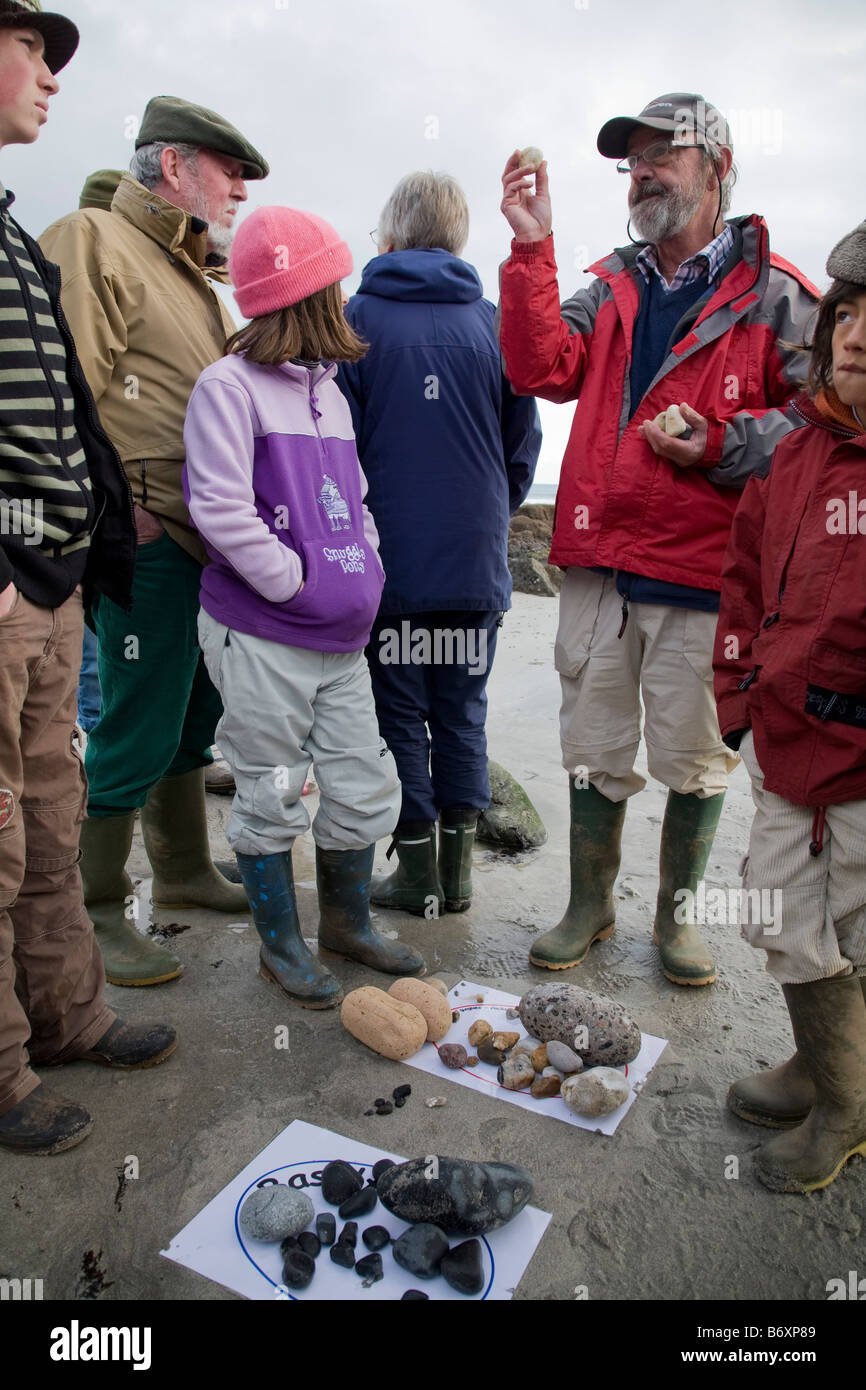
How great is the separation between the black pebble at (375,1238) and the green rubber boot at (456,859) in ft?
4.82

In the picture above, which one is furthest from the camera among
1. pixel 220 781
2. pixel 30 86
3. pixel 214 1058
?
pixel 220 781

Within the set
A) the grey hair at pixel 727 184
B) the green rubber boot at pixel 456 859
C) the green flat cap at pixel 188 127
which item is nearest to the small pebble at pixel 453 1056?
the green rubber boot at pixel 456 859

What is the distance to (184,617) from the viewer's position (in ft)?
8.78

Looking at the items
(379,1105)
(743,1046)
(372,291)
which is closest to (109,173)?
(372,291)

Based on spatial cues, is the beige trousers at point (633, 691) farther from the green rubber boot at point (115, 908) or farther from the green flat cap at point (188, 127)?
the green flat cap at point (188, 127)

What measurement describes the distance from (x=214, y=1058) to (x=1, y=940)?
0.69m

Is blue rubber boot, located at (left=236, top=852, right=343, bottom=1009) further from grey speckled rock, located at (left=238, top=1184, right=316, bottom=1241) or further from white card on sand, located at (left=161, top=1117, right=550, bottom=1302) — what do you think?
grey speckled rock, located at (left=238, top=1184, right=316, bottom=1241)

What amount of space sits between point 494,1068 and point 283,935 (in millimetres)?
700

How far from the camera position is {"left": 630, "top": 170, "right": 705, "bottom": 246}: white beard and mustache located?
2607 mm

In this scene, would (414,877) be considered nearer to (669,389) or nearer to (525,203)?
(669,389)

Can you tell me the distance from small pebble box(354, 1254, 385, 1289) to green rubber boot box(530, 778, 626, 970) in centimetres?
123

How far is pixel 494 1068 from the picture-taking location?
2.39 m

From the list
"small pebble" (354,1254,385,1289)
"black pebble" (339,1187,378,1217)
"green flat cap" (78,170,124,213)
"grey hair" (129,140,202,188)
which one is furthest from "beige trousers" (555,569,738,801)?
"green flat cap" (78,170,124,213)

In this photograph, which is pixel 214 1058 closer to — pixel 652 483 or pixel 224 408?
pixel 224 408
